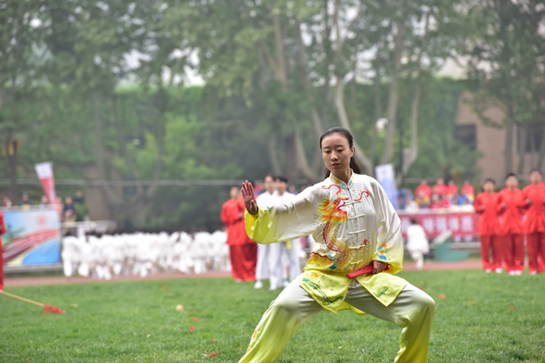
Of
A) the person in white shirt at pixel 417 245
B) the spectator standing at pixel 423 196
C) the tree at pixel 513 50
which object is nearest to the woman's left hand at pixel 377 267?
the person in white shirt at pixel 417 245

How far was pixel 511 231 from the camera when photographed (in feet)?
47.5

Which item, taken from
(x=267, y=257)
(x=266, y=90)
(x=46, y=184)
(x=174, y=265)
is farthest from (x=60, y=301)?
(x=266, y=90)

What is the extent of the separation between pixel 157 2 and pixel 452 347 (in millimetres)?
22481

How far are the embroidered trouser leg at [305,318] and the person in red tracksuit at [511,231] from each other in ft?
32.9

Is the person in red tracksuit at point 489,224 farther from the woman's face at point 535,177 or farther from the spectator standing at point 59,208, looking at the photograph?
the spectator standing at point 59,208

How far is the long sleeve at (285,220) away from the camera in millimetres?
4781

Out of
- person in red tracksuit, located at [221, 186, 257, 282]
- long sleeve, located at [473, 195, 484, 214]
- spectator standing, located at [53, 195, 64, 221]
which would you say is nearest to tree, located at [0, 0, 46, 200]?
spectator standing, located at [53, 195, 64, 221]

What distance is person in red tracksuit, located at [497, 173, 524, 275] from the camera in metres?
14.3

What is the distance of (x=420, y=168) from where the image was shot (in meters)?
32.5

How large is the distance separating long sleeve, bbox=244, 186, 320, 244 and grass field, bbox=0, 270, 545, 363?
1.72 metres

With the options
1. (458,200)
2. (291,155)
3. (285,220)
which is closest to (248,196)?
(285,220)

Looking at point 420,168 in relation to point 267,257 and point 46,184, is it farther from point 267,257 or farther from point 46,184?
point 267,257

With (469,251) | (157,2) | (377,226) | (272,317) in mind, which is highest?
(157,2)

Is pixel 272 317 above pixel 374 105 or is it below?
below
